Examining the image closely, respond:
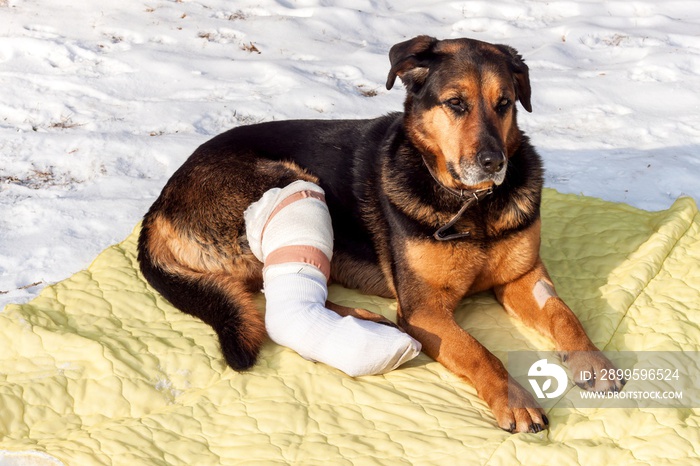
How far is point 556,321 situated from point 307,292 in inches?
44.3

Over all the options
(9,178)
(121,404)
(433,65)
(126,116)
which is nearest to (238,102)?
(126,116)

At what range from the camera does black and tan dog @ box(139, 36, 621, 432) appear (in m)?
3.43

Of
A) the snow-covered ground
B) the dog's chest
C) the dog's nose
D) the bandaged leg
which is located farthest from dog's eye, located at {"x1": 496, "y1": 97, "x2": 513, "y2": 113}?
the snow-covered ground

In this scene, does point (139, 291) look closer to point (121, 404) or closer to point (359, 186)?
point (121, 404)

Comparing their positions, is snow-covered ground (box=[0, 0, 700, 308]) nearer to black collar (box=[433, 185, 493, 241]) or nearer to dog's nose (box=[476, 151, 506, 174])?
black collar (box=[433, 185, 493, 241])

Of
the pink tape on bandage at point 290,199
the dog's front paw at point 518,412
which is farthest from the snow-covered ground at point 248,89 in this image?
the dog's front paw at point 518,412

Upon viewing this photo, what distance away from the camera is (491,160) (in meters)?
3.27

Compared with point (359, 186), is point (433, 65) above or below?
above

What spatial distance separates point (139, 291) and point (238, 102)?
9.13ft

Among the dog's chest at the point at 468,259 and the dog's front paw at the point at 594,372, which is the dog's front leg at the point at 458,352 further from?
the dog's front paw at the point at 594,372

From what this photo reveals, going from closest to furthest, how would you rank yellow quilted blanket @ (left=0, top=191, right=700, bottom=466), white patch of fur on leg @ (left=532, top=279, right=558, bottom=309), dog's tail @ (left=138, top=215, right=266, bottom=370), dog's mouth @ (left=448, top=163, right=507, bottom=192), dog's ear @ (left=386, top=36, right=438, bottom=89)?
yellow quilted blanket @ (left=0, top=191, right=700, bottom=466) → dog's mouth @ (left=448, top=163, right=507, bottom=192) → dog's tail @ (left=138, top=215, right=266, bottom=370) → dog's ear @ (left=386, top=36, right=438, bottom=89) → white patch of fur on leg @ (left=532, top=279, right=558, bottom=309)

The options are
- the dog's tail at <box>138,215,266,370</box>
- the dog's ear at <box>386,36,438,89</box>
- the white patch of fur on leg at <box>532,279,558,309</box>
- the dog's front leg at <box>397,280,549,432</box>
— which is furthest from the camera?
the white patch of fur on leg at <box>532,279,558,309</box>

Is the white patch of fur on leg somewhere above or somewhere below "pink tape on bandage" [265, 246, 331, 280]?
below

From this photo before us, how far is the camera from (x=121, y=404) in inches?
130
